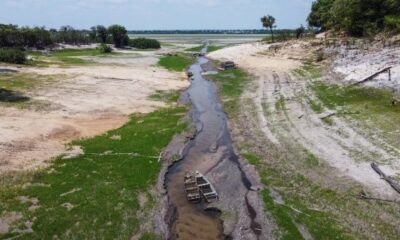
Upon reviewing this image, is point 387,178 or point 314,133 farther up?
point 314,133

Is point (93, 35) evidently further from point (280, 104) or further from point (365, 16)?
point (280, 104)

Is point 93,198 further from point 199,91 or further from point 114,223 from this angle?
point 199,91

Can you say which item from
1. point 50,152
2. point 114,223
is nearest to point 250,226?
point 114,223

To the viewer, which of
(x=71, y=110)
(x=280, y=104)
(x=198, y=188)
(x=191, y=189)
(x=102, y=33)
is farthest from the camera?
(x=102, y=33)

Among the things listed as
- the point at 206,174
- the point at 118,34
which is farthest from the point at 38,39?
the point at 206,174

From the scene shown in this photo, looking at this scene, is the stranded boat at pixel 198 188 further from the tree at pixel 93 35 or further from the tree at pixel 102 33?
the tree at pixel 93 35

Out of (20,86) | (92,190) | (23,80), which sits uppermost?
(23,80)

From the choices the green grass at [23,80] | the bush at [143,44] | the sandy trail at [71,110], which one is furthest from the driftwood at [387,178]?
the bush at [143,44]

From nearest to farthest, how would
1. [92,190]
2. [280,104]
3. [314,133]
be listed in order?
[92,190], [314,133], [280,104]

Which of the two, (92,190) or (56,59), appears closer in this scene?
(92,190)
